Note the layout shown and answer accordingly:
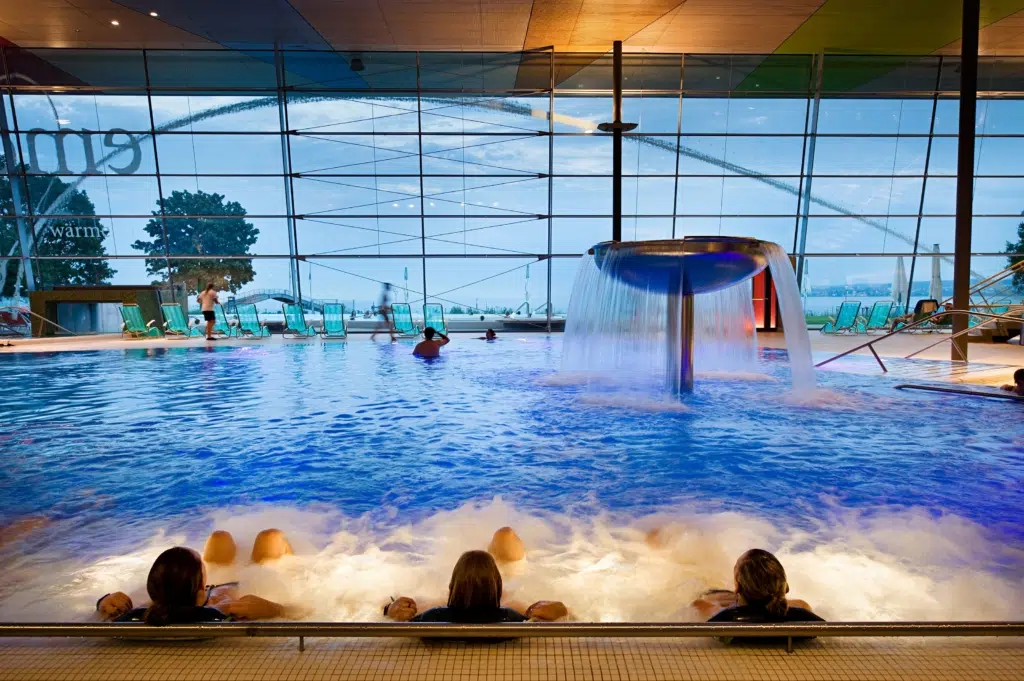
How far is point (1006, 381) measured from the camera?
6.36m

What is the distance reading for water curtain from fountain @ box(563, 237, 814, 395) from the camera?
5.10 metres

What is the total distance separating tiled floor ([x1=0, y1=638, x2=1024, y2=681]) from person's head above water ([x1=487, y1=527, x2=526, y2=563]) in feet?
2.73

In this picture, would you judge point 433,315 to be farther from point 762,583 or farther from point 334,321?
point 762,583

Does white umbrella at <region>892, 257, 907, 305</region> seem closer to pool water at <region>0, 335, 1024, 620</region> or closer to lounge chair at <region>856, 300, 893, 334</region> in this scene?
lounge chair at <region>856, 300, 893, 334</region>

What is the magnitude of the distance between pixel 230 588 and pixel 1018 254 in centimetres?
1763

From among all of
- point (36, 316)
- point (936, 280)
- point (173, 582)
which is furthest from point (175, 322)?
point (936, 280)

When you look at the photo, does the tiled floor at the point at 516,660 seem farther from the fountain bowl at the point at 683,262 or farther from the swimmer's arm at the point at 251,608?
the fountain bowl at the point at 683,262

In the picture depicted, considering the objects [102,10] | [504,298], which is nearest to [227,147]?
[102,10]

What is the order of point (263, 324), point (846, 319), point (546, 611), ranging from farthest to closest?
point (263, 324)
point (846, 319)
point (546, 611)

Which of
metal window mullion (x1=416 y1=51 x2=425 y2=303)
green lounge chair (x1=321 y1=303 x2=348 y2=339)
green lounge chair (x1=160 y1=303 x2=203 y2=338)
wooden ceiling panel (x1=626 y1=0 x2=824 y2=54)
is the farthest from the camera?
metal window mullion (x1=416 y1=51 x2=425 y2=303)

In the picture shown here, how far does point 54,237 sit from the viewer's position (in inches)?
571

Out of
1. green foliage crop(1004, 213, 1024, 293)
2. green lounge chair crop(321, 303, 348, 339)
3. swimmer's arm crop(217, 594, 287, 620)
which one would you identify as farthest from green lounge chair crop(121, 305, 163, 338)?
green foliage crop(1004, 213, 1024, 293)

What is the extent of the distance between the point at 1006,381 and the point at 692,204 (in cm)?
899

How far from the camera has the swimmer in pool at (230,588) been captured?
6.51 ft
